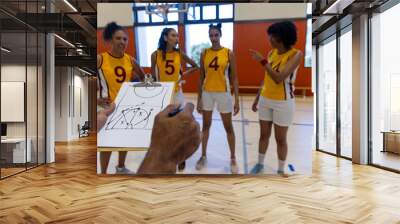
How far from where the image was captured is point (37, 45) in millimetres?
7789

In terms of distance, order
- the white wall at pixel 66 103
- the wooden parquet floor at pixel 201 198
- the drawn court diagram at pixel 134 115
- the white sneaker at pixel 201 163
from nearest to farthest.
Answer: the wooden parquet floor at pixel 201 198, the drawn court diagram at pixel 134 115, the white sneaker at pixel 201 163, the white wall at pixel 66 103

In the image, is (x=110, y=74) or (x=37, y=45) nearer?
(x=110, y=74)

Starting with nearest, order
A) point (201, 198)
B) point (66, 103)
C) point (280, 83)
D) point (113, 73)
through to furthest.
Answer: point (201, 198), point (280, 83), point (113, 73), point (66, 103)

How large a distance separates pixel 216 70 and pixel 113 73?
162 cm

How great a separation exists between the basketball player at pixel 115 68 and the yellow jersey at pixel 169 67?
0.29m

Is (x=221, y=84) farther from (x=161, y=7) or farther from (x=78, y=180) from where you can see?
(x=78, y=180)

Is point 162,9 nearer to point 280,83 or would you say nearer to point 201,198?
point 280,83

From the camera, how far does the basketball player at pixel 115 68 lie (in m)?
6.30

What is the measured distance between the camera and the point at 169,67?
6301mm

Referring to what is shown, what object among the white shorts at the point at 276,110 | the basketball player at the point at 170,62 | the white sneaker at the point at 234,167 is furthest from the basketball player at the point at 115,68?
the white shorts at the point at 276,110

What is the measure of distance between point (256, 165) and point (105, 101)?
2582 mm

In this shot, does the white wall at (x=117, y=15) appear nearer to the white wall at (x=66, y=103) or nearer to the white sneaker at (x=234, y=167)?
the white sneaker at (x=234, y=167)

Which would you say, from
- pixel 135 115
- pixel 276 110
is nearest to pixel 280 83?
pixel 276 110

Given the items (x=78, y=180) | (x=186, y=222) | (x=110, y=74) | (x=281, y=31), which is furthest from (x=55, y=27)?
(x=186, y=222)
